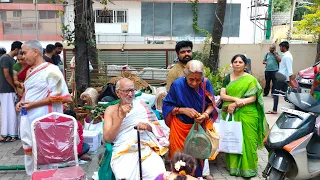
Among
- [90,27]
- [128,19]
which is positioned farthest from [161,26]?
[90,27]

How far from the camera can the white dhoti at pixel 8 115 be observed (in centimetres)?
558

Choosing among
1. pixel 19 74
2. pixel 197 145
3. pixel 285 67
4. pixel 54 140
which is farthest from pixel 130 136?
pixel 285 67

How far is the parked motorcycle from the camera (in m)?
3.31

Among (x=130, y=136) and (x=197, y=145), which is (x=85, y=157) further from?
(x=197, y=145)

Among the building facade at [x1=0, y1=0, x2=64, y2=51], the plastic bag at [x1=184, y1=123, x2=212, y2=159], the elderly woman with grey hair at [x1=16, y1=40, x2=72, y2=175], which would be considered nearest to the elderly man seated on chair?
the plastic bag at [x1=184, y1=123, x2=212, y2=159]

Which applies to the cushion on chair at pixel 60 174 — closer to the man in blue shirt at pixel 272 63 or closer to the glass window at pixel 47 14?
the man in blue shirt at pixel 272 63

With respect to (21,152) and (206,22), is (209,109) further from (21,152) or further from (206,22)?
(206,22)

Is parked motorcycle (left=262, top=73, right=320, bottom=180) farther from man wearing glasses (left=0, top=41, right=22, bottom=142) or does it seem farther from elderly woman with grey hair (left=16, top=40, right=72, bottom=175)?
man wearing glasses (left=0, top=41, right=22, bottom=142)

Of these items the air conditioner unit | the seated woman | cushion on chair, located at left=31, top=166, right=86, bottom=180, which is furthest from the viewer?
the air conditioner unit

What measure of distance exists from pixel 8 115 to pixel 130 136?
11.7 feet

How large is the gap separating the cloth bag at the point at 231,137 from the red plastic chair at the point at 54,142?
76.1 inches

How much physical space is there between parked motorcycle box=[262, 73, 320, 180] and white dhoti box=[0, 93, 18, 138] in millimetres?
4296

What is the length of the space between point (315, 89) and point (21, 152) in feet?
14.7

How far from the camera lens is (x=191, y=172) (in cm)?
238
